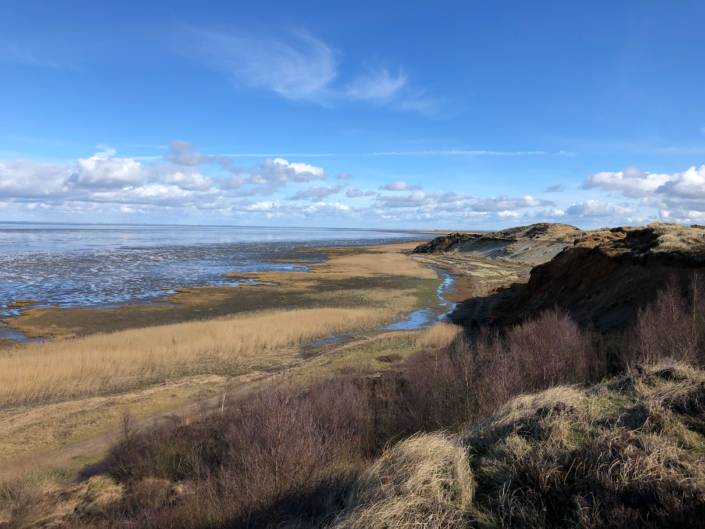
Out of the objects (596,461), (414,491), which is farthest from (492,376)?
(414,491)

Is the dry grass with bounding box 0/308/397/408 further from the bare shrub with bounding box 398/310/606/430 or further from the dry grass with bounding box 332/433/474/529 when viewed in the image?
the dry grass with bounding box 332/433/474/529

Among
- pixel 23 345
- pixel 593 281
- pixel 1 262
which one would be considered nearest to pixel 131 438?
pixel 23 345

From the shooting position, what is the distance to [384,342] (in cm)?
2295

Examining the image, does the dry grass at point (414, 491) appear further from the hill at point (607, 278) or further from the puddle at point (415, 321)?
the puddle at point (415, 321)

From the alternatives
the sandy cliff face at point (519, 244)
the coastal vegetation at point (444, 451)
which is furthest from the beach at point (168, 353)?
the sandy cliff face at point (519, 244)

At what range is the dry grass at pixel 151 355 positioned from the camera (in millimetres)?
16953

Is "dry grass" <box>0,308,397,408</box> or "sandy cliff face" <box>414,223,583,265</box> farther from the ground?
"sandy cliff face" <box>414,223,583,265</box>

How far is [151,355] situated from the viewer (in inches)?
806

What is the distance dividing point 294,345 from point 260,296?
16.6 meters

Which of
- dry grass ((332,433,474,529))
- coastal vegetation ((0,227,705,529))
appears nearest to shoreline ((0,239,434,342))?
coastal vegetation ((0,227,705,529))

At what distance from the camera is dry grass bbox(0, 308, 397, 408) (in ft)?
55.6

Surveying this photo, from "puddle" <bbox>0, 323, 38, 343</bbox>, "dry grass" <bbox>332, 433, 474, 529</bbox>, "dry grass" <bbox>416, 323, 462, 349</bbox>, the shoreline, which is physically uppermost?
"dry grass" <bbox>332, 433, 474, 529</bbox>

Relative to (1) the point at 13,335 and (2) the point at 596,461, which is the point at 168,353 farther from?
(2) the point at 596,461

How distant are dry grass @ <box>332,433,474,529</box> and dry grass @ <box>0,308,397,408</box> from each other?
14166 millimetres
